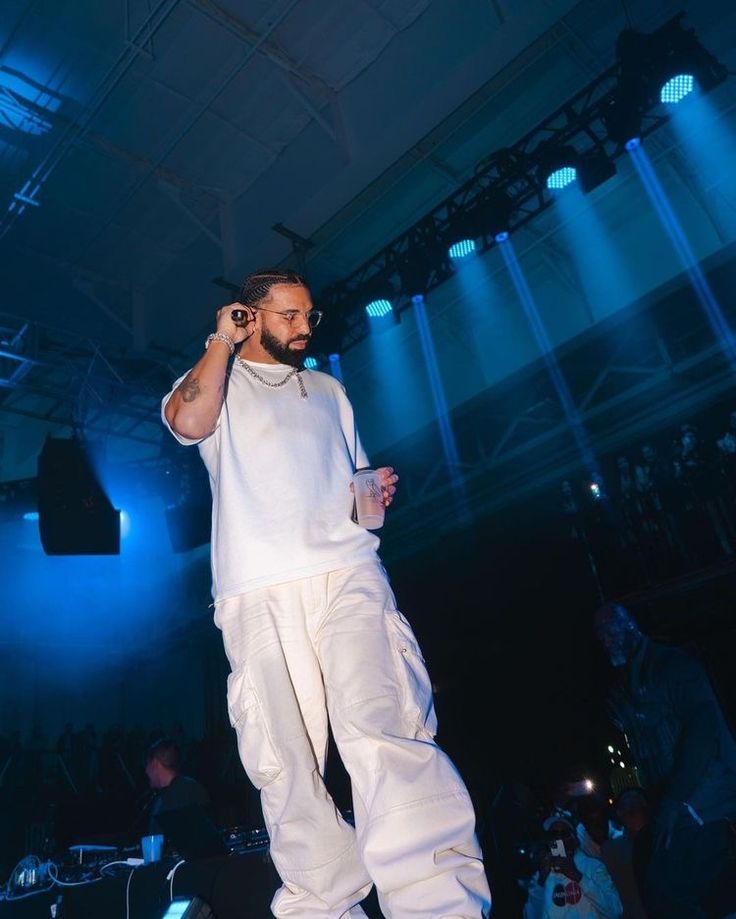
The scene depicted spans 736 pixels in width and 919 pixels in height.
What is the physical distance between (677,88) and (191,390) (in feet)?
17.7

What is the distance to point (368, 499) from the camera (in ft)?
5.32

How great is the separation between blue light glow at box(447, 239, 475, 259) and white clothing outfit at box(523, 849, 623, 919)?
5.15m

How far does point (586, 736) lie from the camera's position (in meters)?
7.15

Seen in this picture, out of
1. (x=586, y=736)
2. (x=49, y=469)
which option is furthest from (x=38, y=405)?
(x=586, y=736)

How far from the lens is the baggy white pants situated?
116 centimetres

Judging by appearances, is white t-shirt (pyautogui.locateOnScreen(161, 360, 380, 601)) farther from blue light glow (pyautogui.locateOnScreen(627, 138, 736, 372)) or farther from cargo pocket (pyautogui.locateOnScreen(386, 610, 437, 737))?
blue light glow (pyautogui.locateOnScreen(627, 138, 736, 372))

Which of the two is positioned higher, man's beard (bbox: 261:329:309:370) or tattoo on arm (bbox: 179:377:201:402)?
man's beard (bbox: 261:329:309:370)

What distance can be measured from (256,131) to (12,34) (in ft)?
8.00

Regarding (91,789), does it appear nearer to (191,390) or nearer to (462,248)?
(462,248)

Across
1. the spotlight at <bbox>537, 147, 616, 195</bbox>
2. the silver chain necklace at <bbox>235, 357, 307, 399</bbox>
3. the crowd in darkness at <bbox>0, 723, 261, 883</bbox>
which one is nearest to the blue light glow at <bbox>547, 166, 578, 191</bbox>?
the spotlight at <bbox>537, 147, 616, 195</bbox>

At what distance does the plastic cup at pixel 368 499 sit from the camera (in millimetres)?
1596

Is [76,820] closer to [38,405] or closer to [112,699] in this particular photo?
[112,699]

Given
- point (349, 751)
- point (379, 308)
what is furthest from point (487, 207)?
point (349, 751)

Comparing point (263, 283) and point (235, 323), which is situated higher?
point (263, 283)
